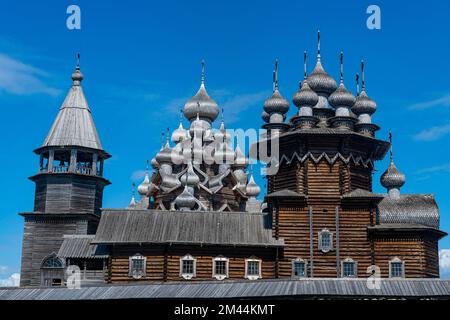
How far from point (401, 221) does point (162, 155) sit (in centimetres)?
1826

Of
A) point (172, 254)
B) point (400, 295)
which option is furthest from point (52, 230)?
point (400, 295)

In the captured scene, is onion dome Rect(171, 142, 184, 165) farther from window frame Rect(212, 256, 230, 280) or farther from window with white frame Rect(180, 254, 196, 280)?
window frame Rect(212, 256, 230, 280)

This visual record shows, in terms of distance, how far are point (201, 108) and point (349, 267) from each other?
68.3 ft

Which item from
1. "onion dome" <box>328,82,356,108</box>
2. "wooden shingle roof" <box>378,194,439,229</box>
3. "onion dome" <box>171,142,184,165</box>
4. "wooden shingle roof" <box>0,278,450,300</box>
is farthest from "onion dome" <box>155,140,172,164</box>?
"wooden shingle roof" <box>0,278,450,300</box>

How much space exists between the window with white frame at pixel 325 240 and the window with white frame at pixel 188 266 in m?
6.01

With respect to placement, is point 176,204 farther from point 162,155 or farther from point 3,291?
point 3,291

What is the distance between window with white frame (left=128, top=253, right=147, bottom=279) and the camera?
3312cm

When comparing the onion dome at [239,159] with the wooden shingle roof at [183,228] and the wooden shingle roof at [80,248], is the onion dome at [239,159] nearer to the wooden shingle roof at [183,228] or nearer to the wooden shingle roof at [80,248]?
the wooden shingle roof at [80,248]

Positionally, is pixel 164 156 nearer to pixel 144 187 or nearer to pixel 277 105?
pixel 144 187

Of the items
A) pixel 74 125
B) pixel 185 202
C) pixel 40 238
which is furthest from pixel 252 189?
pixel 40 238

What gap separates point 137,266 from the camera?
3331 centimetres

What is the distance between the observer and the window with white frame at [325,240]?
33562 millimetres

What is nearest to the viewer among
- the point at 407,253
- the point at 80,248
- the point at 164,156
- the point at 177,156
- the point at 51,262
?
the point at 407,253

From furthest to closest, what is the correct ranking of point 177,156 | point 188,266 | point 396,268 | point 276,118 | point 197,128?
point 197,128
point 177,156
point 276,118
point 396,268
point 188,266
